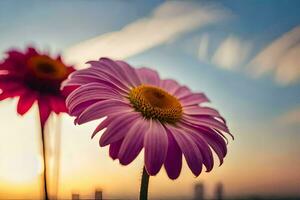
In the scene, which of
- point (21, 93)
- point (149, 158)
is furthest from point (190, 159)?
point (21, 93)

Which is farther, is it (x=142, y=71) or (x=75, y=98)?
(x=142, y=71)

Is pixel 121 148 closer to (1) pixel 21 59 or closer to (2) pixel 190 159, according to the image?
(2) pixel 190 159

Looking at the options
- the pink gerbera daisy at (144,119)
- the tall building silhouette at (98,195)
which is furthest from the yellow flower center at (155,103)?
the tall building silhouette at (98,195)

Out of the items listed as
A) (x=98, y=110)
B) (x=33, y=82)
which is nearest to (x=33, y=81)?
(x=33, y=82)

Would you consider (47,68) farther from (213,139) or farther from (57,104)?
(213,139)

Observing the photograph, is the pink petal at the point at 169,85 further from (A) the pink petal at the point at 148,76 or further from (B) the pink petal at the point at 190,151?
(B) the pink petal at the point at 190,151
